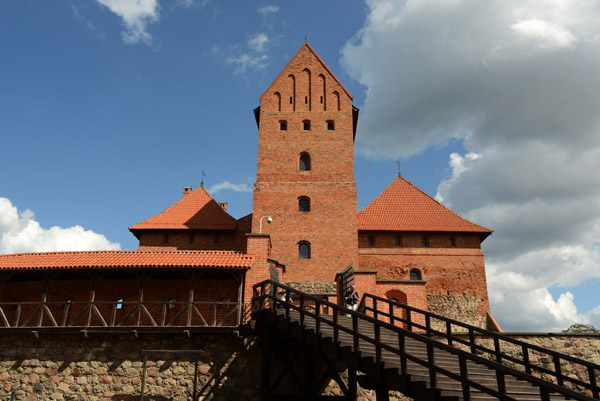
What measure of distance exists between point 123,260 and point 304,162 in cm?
986

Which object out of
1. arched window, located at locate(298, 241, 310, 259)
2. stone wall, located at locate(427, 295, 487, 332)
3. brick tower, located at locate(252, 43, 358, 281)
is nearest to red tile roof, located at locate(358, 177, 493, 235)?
brick tower, located at locate(252, 43, 358, 281)

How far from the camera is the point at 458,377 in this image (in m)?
6.26

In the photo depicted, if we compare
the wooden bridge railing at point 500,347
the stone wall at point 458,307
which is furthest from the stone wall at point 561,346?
the stone wall at point 458,307

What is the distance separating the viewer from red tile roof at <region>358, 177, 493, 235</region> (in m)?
21.6

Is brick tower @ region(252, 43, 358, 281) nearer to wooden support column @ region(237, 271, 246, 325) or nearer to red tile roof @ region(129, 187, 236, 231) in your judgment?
red tile roof @ region(129, 187, 236, 231)

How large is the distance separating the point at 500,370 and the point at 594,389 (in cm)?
212

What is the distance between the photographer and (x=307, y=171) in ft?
66.4

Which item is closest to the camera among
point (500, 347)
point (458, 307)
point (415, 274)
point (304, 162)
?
point (500, 347)

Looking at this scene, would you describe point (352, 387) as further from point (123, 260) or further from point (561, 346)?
point (123, 260)

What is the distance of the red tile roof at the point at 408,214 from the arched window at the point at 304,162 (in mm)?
3816

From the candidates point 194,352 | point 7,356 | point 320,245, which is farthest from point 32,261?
point 320,245

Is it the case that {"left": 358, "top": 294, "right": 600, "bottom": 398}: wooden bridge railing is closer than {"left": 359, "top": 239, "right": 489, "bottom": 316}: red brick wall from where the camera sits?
Yes

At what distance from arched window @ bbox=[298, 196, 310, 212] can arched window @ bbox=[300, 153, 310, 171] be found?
4.84ft

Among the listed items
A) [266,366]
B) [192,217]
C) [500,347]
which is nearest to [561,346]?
[500,347]
